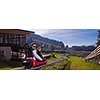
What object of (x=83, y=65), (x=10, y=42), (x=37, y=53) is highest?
(x=10, y=42)

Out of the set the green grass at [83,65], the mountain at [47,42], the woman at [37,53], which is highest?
the mountain at [47,42]

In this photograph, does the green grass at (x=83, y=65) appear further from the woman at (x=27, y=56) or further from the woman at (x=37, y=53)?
the woman at (x=27, y=56)

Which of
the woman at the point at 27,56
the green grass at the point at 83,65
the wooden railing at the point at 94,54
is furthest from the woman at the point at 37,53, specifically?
the wooden railing at the point at 94,54

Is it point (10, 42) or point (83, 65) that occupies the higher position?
point (10, 42)

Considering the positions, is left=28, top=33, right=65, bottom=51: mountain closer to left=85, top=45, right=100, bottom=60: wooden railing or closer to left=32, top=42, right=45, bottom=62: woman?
left=32, top=42, right=45, bottom=62: woman

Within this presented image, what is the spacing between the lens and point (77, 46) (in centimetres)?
435

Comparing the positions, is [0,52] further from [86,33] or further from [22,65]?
[86,33]

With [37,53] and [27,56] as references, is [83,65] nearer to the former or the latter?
[37,53]

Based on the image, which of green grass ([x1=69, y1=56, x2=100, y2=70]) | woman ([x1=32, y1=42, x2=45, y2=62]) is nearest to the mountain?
woman ([x1=32, y1=42, x2=45, y2=62])

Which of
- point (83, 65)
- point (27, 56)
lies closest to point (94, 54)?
point (83, 65)

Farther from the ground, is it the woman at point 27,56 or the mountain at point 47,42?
the mountain at point 47,42

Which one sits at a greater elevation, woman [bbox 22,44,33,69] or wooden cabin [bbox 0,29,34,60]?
wooden cabin [bbox 0,29,34,60]
